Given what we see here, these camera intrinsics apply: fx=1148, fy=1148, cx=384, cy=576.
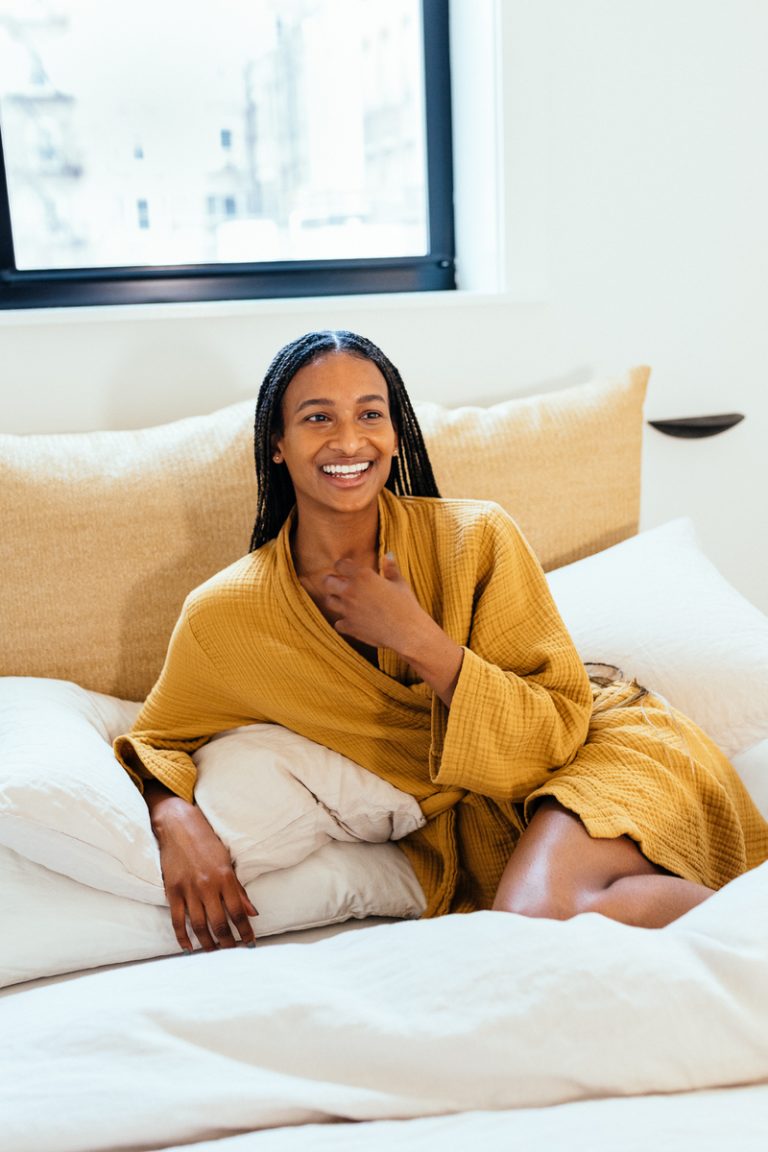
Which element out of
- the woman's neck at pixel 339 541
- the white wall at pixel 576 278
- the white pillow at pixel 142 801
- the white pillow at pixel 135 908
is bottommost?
the white pillow at pixel 135 908

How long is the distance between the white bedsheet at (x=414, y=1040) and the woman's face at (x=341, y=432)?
0.67 m

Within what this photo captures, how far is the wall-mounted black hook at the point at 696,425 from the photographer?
222cm

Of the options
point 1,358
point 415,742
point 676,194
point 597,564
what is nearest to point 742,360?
point 676,194

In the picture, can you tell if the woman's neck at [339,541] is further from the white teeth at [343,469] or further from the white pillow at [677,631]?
the white pillow at [677,631]

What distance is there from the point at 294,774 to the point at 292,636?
173mm

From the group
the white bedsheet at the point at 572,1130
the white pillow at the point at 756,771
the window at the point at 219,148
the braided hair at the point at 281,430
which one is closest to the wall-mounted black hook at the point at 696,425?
the window at the point at 219,148

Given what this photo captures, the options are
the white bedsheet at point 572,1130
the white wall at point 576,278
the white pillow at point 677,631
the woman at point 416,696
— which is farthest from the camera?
the white wall at point 576,278

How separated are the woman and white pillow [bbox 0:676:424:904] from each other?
3 cm

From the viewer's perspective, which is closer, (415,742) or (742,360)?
(415,742)

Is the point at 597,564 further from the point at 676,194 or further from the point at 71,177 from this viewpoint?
the point at 71,177

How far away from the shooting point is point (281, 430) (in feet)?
5.05

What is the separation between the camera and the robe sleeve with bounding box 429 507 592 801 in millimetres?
1327

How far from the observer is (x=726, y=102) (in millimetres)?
2158

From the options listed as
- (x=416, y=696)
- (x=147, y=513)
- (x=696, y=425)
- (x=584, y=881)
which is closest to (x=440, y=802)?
(x=416, y=696)
